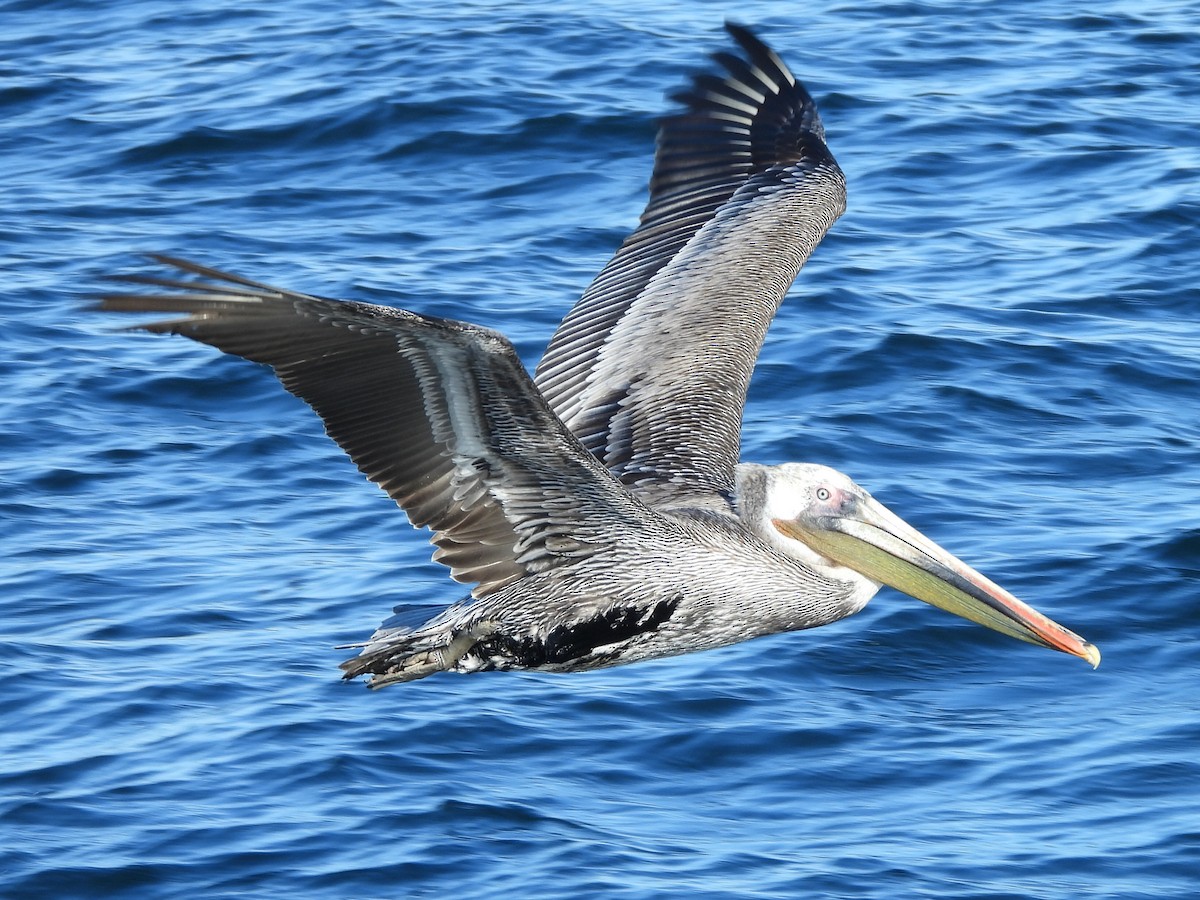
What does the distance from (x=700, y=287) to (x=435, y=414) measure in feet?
7.77

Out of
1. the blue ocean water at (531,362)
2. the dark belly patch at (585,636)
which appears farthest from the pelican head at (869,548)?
the blue ocean water at (531,362)

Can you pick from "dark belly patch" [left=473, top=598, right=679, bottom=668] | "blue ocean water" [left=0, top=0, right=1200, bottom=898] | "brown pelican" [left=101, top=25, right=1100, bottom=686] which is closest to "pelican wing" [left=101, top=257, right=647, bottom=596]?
"brown pelican" [left=101, top=25, right=1100, bottom=686]

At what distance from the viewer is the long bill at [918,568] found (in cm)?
644

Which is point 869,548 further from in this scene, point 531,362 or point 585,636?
point 531,362

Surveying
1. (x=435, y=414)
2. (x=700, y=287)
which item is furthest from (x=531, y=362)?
(x=435, y=414)

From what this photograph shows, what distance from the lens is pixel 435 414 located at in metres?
5.80

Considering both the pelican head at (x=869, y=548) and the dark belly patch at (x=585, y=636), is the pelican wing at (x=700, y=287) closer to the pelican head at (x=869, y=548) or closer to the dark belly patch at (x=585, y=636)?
the pelican head at (x=869, y=548)

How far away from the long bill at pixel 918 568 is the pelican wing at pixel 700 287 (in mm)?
459

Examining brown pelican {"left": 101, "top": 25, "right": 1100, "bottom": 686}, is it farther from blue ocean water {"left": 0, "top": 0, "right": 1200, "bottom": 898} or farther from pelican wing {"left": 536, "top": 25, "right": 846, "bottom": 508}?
blue ocean water {"left": 0, "top": 0, "right": 1200, "bottom": 898}

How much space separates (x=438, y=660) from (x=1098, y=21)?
11.6 metres

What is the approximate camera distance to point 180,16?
53.6 feet

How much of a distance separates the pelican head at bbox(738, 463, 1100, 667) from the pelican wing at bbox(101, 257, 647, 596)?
0.65 metres

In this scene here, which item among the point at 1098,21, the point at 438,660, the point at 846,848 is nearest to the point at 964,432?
the point at 846,848

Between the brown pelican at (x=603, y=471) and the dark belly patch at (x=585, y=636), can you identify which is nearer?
the brown pelican at (x=603, y=471)
